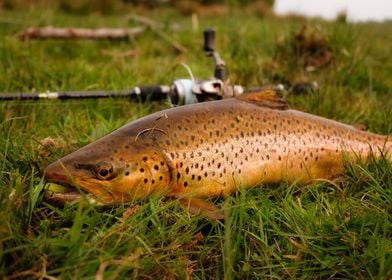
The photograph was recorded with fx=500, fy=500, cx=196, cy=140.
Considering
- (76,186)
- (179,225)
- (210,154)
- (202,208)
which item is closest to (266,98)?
(210,154)

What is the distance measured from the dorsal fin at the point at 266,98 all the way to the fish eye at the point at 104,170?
36.3 inches

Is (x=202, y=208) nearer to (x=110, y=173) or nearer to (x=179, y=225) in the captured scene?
(x=179, y=225)

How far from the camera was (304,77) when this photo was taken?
5133 millimetres

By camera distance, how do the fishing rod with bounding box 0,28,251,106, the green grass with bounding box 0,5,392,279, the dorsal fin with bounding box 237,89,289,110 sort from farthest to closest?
the fishing rod with bounding box 0,28,251,106 → the dorsal fin with bounding box 237,89,289,110 → the green grass with bounding box 0,5,392,279

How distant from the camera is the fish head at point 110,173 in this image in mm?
2135

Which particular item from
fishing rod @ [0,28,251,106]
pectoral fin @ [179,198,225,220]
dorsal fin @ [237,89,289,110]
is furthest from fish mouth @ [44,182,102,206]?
fishing rod @ [0,28,251,106]

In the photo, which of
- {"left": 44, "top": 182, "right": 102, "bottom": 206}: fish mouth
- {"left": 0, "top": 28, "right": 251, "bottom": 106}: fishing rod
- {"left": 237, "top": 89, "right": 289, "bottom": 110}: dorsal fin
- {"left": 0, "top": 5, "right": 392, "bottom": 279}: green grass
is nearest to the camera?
{"left": 0, "top": 5, "right": 392, "bottom": 279}: green grass

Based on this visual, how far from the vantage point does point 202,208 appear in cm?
225

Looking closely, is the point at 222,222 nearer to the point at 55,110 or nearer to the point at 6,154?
the point at 6,154

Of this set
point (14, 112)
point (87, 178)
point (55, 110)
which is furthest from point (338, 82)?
point (87, 178)

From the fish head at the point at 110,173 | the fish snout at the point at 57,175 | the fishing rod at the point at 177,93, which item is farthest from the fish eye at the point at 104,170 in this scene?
the fishing rod at the point at 177,93

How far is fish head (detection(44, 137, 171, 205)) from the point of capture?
2.13 meters

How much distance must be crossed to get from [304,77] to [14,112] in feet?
9.62

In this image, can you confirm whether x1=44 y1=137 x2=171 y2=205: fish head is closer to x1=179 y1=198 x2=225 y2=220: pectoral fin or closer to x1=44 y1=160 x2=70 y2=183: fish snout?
x1=44 y1=160 x2=70 y2=183: fish snout
